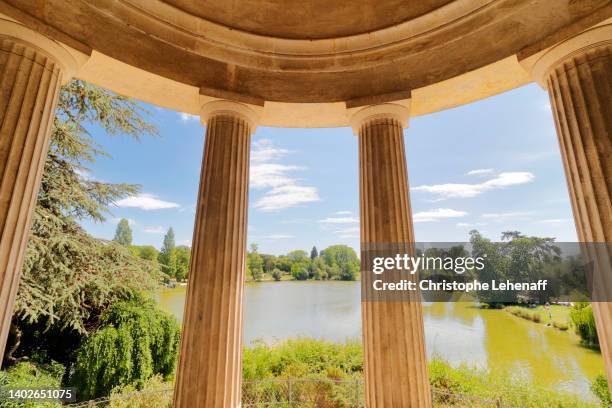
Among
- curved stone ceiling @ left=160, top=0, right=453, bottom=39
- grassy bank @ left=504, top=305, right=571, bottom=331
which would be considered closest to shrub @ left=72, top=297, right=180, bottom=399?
curved stone ceiling @ left=160, top=0, right=453, bottom=39

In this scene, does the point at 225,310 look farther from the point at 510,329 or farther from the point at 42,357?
the point at 510,329

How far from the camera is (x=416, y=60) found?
99.0 feet

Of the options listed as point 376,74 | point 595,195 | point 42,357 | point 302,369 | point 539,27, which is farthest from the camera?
point 302,369

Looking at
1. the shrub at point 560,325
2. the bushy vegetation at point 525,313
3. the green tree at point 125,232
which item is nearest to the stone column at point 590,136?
the bushy vegetation at point 525,313

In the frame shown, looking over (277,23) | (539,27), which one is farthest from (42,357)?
(539,27)

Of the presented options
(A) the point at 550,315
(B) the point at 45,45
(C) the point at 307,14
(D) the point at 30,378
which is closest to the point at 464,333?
(A) the point at 550,315

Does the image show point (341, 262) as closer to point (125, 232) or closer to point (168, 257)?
point (168, 257)

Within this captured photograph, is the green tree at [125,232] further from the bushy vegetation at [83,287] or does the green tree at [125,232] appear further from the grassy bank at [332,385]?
the grassy bank at [332,385]

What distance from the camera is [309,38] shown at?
3288cm

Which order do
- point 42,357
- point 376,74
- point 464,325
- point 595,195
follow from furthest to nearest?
1. point 464,325
2. point 42,357
3. point 376,74
4. point 595,195

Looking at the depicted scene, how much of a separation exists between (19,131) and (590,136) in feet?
122

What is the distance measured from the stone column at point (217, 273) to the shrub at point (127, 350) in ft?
168

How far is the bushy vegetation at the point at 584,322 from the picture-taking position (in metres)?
59.1

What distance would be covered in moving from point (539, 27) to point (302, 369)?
244 ft
